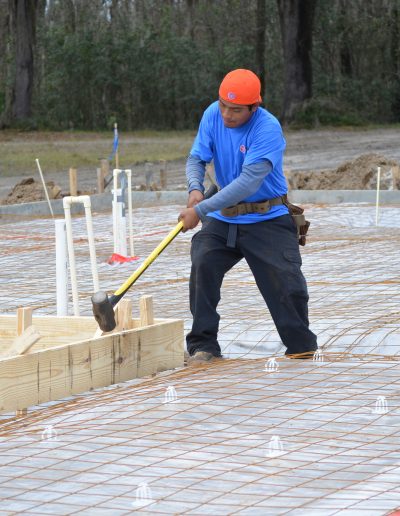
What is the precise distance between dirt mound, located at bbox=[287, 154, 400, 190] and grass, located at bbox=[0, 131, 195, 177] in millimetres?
5604

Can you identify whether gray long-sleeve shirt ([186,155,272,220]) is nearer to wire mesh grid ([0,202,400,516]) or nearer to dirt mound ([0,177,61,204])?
wire mesh grid ([0,202,400,516])

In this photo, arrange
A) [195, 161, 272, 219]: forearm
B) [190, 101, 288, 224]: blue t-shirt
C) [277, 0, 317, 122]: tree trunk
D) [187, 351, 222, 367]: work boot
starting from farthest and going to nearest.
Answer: [277, 0, 317, 122]: tree trunk
[187, 351, 222, 367]: work boot
[190, 101, 288, 224]: blue t-shirt
[195, 161, 272, 219]: forearm

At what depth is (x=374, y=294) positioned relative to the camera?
23.6 feet

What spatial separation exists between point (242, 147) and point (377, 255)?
4126mm

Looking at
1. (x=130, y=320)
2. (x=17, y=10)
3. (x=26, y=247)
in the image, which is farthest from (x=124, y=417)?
(x=17, y=10)

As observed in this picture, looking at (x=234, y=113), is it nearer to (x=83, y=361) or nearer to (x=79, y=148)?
(x=83, y=361)

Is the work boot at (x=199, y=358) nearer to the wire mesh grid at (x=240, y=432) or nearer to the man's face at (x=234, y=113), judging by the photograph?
the wire mesh grid at (x=240, y=432)

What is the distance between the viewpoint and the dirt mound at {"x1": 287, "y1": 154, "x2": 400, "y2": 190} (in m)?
15.0

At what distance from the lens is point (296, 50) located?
2811 centimetres

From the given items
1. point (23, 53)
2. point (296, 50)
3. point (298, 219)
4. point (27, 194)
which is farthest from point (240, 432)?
point (23, 53)

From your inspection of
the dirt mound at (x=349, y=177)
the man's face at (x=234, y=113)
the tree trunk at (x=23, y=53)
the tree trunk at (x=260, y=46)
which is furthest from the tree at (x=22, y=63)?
the man's face at (x=234, y=113)

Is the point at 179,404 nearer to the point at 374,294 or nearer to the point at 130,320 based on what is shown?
the point at 130,320

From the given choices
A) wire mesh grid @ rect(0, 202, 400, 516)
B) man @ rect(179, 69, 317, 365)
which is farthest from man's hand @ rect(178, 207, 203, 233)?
wire mesh grid @ rect(0, 202, 400, 516)

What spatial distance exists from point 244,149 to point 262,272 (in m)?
0.59
